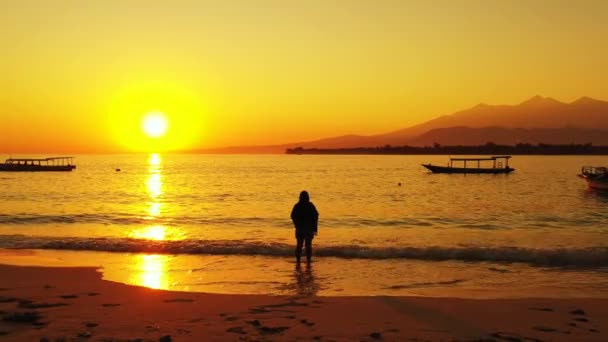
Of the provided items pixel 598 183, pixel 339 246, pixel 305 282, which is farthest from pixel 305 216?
pixel 598 183

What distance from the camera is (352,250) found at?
59.9 feet

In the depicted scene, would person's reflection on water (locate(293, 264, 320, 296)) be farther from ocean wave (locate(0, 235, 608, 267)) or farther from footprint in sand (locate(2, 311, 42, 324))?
footprint in sand (locate(2, 311, 42, 324))

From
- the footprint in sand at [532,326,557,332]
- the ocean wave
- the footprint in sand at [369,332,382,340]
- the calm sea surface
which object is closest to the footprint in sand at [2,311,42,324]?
the calm sea surface

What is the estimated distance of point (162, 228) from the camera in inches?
1054

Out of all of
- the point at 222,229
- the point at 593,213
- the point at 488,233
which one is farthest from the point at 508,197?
the point at 222,229

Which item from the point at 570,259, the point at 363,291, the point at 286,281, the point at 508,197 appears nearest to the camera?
the point at 363,291

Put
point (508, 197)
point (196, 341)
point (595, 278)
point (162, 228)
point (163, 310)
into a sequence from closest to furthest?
point (196, 341)
point (163, 310)
point (595, 278)
point (162, 228)
point (508, 197)

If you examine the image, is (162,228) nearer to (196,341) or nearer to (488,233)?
(488,233)

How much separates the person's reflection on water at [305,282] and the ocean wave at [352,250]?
9.91 ft

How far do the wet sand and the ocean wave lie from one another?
6336mm

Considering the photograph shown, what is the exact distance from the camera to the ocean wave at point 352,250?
1700 centimetres

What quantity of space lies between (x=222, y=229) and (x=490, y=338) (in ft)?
64.0

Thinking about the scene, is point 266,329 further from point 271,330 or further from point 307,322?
point 307,322

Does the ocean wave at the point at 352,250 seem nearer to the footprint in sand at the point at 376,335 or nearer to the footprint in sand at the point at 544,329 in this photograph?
the footprint in sand at the point at 544,329
